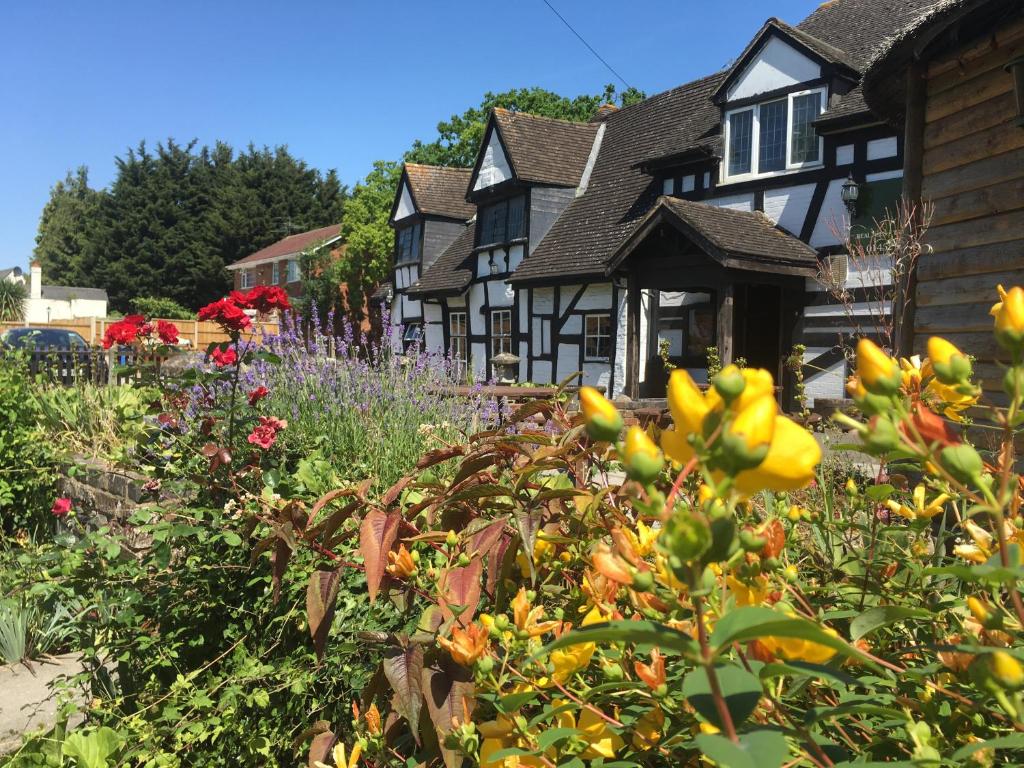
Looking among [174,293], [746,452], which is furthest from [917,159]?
[174,293]

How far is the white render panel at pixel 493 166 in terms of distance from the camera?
14727mm

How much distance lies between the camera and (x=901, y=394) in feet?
3.32

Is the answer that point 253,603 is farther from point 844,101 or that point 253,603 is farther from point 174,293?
point 174,293

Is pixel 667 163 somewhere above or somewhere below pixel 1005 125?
above

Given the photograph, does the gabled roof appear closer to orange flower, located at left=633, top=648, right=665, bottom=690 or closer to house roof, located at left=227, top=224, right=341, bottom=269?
orange flower, located at left=633, top=648, right=665, bottom=690

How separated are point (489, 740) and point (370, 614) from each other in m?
0.92

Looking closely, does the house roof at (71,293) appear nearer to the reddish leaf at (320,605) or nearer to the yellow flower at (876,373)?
the reddish leaf at (320,605)

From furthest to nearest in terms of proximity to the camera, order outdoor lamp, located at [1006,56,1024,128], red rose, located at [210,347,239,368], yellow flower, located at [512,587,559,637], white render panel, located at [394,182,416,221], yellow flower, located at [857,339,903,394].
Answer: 1. white render panel, located at [394,182,416,221]
2. outdoor lamp, located at [1006,56,1024,128]
3. red rose, located at [210,347,239,368]
4. yellow flower, located at [512,587,559,637]
5. yellow flower, located at [857,339,903,394]

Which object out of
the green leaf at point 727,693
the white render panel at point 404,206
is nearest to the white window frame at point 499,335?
the white render panel at point 404,206

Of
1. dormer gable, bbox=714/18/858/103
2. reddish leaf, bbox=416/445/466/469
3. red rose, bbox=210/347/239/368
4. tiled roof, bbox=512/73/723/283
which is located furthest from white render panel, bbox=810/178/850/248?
reddish leaf, bbox=416/445/466/469

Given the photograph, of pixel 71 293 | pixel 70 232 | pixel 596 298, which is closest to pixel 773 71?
pixel 596 298

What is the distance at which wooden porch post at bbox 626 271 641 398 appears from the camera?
10992mm

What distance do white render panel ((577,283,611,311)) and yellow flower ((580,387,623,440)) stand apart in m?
12.1

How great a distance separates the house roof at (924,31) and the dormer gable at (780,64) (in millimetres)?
4257
